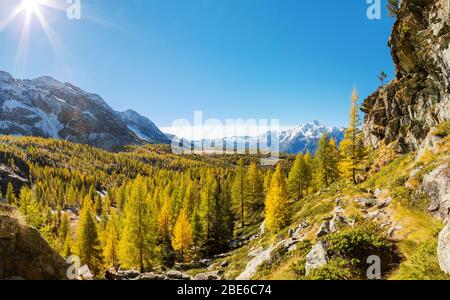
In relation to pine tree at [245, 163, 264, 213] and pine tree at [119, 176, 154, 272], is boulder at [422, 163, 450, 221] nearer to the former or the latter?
pine tree at [119, 176, 154, 272]

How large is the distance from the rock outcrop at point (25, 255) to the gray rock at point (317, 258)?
13.0 m

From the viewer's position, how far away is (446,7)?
3055 centimetres

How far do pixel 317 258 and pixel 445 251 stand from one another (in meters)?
6.88

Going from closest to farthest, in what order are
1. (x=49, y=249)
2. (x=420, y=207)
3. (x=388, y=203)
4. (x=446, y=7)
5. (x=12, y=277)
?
(x=12, y=277)
(x=49, y=249)
(x=420, y=207)
(x=388, y=203)
(x=446, y=7)

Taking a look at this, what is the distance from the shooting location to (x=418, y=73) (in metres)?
40.1

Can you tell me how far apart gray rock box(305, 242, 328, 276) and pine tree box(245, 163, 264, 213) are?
5007cm

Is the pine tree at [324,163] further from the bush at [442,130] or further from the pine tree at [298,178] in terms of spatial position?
the bush at [442,130]

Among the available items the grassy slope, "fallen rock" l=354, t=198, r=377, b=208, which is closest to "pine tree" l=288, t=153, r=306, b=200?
the grassy slope

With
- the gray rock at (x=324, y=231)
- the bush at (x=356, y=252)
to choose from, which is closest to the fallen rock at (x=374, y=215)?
the gray rock at (x=324, y=231)

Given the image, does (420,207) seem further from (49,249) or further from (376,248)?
(49,249)

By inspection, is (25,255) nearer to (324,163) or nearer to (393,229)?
(393,229)

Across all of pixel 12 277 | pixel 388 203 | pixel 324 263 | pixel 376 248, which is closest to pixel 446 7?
A: pixel 388 203

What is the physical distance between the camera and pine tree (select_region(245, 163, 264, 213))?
6776 centimetres
